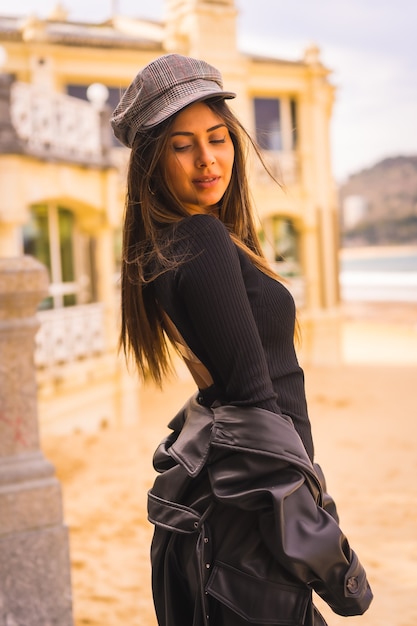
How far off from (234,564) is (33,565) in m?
2.30

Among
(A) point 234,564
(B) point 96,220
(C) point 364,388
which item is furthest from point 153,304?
(C) point 364,388

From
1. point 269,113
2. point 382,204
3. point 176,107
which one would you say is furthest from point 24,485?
point 382,204

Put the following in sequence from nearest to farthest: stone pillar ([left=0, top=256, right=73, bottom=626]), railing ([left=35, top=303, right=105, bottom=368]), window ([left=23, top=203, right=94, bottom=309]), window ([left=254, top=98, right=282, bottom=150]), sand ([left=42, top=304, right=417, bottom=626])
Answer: stone pillar ([left=0, top=256, right=73, bottom=626]), sand ([left=42, top=304, right=417, bottom=626]), railing ([left=35, top=303, right=105, bottom=368]), window ([left=23, top=203, right=94, bottom=309]), window ([left=254, top=98, right=282, bottom=150])

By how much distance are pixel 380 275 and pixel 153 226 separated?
8711 cm

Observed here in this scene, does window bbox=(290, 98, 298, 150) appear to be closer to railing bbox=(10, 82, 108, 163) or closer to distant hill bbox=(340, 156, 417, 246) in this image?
railing bbox=(10, 82, 108, 163)

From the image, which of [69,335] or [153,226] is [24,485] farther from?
[69,335]

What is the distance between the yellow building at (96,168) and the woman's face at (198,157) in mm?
6601

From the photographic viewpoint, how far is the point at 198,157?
196cm

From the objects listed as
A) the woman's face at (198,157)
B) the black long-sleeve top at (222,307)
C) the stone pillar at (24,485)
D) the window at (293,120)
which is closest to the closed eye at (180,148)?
the woman's face at (198,157)

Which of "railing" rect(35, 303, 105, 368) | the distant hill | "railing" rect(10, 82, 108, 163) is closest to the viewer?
"railing" rect(10, 82, 108, 163)

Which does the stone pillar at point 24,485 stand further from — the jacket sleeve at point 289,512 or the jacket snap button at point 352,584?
the jacket snap button at point 352,584

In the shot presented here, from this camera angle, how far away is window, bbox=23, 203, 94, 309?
46.6 feet

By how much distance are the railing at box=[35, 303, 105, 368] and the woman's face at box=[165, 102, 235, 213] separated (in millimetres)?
10367

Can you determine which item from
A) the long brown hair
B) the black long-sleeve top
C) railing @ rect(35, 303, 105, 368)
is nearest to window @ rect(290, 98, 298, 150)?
railing @ rect(35, 303, 105, 368)
